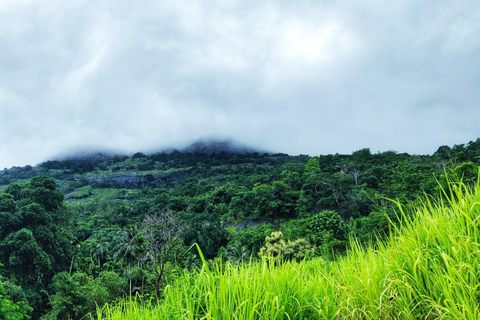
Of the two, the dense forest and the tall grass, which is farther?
the dense forest

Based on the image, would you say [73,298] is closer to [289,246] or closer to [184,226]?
[184,226]

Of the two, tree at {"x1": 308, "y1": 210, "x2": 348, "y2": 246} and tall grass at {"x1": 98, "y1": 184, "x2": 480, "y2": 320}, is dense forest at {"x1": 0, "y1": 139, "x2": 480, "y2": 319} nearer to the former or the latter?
tree at {"x1": 308, "y1": 210, "x2": 348, "y2": 246}

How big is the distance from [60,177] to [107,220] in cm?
8238

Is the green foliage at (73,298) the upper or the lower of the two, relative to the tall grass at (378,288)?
lower

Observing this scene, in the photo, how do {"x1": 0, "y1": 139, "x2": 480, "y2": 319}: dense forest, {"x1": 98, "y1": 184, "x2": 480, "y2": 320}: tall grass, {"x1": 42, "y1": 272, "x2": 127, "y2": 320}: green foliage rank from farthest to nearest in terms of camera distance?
{"x1": 0, "y1": 139, "x2": 480, "y2": 319}: dense forest → {"x1": 42, "y1": 272, "x2": 127, "y2": 320}: green foliage → {"x1": 98, "y1": 184, "x2": 480, "y2": 320}: tall grass

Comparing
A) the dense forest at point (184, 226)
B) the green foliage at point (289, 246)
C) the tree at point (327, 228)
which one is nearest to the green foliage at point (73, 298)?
the dense forest at point (184, 226)

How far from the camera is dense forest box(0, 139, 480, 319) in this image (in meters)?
20.2

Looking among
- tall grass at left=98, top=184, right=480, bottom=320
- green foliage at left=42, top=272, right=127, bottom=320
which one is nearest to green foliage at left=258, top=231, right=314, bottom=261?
green foliage at left=42, top=272, right=127, bottom=320

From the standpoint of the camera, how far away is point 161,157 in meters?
163

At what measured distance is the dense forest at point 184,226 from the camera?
797 inches

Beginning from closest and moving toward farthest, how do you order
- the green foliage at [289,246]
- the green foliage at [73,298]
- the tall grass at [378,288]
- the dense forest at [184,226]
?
the tall grass at [378,288], the green foliage at [73,298], the dense forest at [184,226], the green foliage at [289,246]

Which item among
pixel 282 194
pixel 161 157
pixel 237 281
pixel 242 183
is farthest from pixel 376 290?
pixel 161 157

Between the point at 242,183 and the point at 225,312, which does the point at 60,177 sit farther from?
the point at 225,312

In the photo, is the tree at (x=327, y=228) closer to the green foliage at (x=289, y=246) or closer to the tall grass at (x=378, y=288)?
the green foliage at (x=289, y=246)
